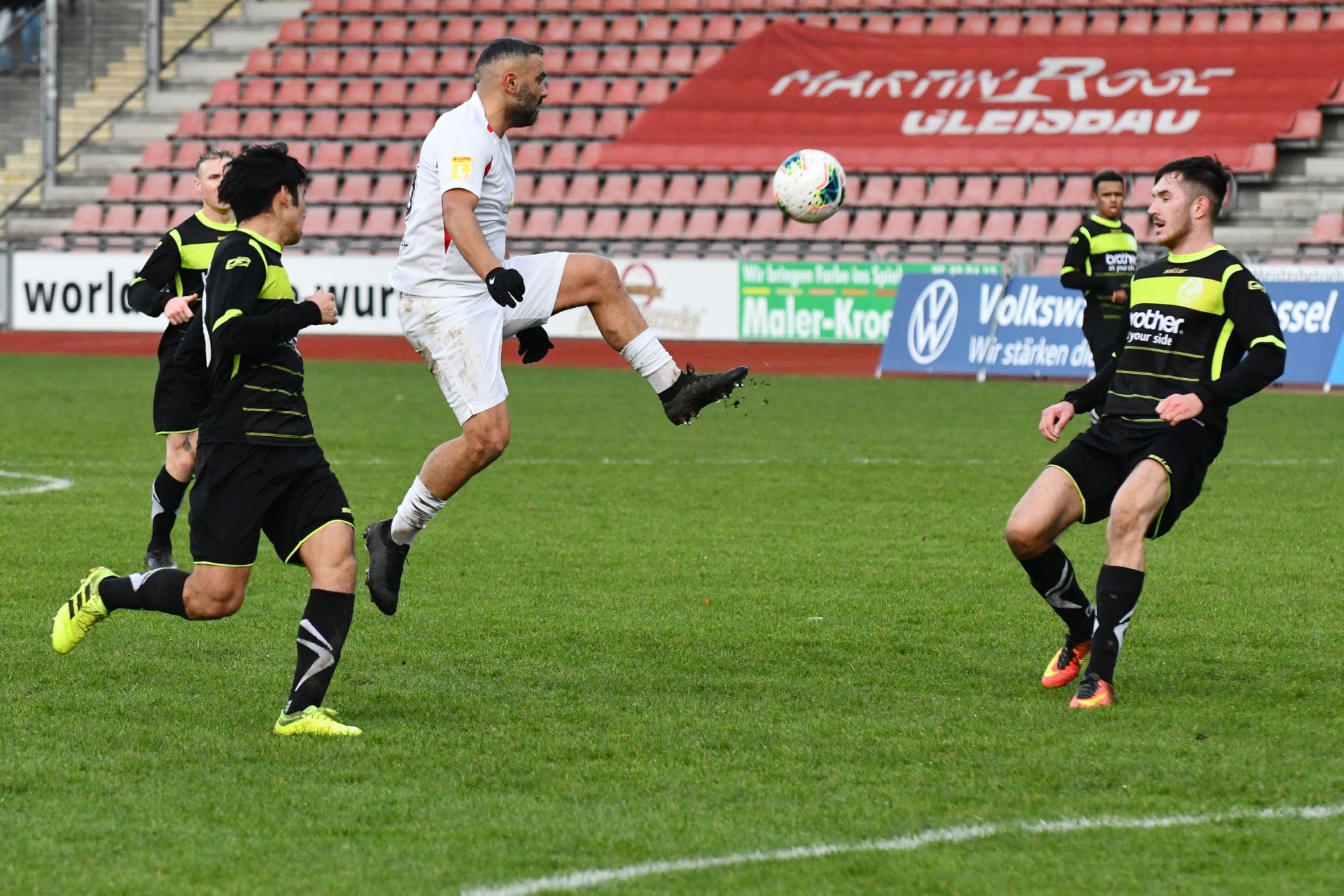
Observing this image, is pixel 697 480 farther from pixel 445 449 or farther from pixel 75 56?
pixel 75 56

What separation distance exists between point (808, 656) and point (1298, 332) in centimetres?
1476

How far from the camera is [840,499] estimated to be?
11242 mm

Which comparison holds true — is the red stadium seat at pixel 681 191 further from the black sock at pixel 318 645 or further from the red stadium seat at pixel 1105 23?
the black sock at pixel 318 645

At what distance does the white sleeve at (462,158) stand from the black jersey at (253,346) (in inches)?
45.7

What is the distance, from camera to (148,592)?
18.7 ft

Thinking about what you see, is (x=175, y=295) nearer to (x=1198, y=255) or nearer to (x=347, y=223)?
(x=1198, y=255)

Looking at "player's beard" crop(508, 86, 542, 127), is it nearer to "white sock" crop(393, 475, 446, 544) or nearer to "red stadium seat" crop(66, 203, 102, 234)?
"white sock" crop(393, 475, 446, 544)

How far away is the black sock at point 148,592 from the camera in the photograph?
563 cm

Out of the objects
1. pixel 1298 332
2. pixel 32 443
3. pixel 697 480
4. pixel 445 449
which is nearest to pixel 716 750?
pixel 445 449

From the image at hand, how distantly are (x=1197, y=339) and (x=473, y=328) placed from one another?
2.53 metres

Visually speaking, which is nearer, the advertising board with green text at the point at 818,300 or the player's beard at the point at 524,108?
the player's beard at the point at 524,108

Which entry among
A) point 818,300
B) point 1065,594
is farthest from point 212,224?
point 818,300

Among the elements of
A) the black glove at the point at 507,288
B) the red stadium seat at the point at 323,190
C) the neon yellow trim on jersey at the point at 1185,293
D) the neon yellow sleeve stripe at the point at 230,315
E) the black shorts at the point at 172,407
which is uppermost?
the neon yellow trim on jersey at the point at 1185,293

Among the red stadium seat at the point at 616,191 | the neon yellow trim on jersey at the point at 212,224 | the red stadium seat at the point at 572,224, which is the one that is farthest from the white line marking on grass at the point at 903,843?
the red stadium seat at the point at 616,191
